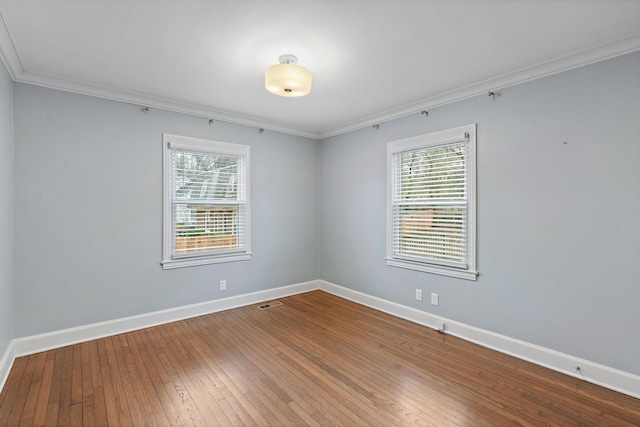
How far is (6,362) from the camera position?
2.54 meters

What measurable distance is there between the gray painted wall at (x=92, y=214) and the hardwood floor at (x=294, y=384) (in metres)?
0.45

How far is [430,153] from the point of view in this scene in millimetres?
3629

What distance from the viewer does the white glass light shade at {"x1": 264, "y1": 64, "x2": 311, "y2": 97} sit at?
2450 millimetres

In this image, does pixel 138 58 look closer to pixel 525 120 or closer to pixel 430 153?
pixel 430 153

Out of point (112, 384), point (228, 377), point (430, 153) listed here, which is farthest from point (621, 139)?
point (112, 384)

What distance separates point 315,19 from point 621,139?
249 centimetres

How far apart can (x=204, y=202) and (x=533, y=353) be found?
392 centimetres

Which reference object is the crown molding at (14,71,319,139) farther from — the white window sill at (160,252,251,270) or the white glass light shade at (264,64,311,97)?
the white window sill at (160,252,251,270)

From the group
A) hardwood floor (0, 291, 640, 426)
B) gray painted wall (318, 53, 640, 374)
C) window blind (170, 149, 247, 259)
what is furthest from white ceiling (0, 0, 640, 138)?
hardwood floor (0, 291, 640, 426)

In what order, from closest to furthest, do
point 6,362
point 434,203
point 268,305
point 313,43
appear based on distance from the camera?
point 313,43 → point 6,362 → point 434,203 → point 268,305

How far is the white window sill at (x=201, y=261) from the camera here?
146 inches

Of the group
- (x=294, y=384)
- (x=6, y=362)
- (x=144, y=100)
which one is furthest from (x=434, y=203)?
(x=6, y=362)

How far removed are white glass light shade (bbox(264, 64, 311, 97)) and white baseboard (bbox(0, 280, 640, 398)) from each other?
2883 millimetres

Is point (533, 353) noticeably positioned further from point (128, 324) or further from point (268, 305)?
point (128, 324)
